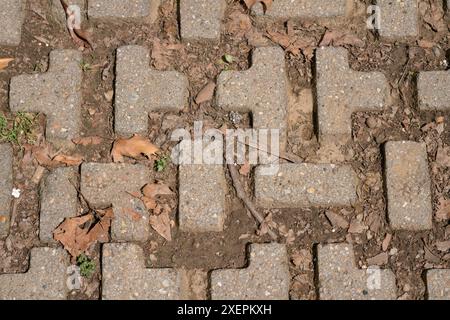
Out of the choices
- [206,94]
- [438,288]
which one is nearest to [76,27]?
[206,94]

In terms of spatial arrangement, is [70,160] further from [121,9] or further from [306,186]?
[306,186]

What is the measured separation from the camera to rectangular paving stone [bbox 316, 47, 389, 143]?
8.43ft

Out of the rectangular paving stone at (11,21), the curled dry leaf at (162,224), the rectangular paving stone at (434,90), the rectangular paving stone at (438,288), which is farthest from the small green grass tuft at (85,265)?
the rectangular paving stone at (434,90)

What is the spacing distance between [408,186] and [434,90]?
0.43 m

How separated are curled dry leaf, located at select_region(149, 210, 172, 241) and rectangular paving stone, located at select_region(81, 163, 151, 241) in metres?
0.03

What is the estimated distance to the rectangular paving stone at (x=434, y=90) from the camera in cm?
260

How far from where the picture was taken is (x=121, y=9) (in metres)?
2.73

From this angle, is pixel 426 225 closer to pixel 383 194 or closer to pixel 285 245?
pixel 383 194

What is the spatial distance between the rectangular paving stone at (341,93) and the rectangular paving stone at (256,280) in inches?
21.6

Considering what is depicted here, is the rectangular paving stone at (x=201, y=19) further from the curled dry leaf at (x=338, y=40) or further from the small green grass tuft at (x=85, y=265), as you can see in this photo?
the small green grass tuft at (x=85, y=265)

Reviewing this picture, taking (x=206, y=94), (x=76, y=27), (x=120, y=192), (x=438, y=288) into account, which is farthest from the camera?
(x=76, y=27)

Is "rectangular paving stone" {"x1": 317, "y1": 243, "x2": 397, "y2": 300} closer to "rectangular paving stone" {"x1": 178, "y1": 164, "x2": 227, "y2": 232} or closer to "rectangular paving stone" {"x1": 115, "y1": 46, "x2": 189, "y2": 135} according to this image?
"rectangular paving stone" {"x1": 178, "y1": 164, "x2": 227, "y2": 232}
